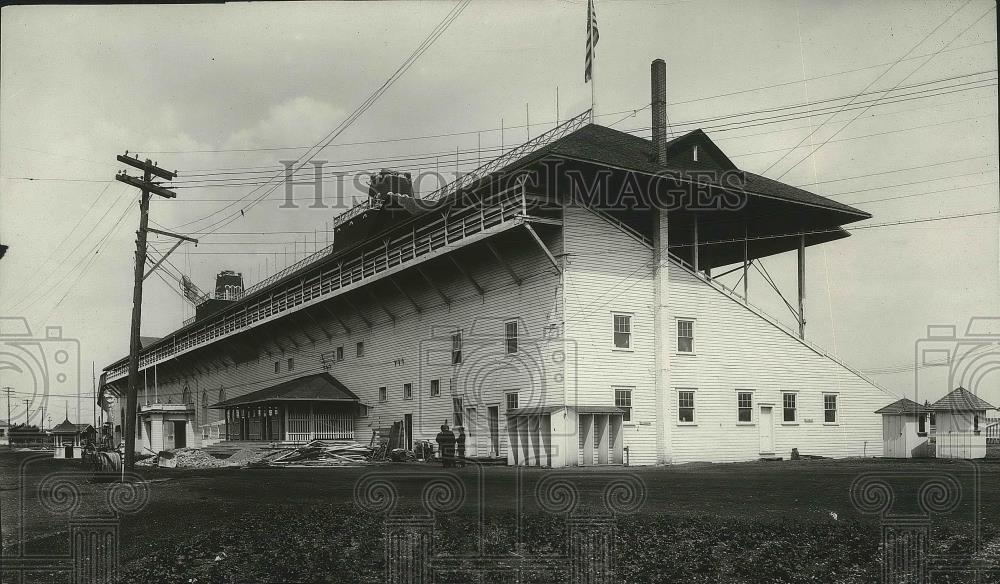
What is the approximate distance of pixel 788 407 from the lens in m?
36.3

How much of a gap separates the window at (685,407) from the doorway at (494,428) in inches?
269

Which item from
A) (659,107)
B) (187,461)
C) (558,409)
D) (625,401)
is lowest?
(187,461)

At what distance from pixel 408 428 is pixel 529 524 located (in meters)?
27.7

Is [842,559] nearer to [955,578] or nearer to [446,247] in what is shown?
[955,578]

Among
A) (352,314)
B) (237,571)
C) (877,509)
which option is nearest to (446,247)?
(352,314)

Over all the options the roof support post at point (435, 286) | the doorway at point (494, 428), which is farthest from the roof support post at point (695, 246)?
the roof support post at point (435, 286)

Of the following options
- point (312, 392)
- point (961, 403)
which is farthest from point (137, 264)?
point (961, 403)

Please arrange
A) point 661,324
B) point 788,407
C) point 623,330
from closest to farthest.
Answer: point 623,330
point 661,324
point 788,407

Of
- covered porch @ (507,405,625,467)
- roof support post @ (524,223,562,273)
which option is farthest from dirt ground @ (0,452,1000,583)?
roof support post @ (524,223,562,273)

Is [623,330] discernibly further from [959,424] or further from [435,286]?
[959,424]

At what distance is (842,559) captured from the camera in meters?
10.6

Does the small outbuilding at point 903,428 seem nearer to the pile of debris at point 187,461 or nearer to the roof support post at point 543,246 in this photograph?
the roof support post at point 543,246

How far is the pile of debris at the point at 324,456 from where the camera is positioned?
3681 centimetres

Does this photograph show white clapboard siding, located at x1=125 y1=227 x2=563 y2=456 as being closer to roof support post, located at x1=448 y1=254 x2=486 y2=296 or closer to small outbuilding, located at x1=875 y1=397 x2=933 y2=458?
roof support post, located at x1=448 y1=254 x2=486 y2=296
